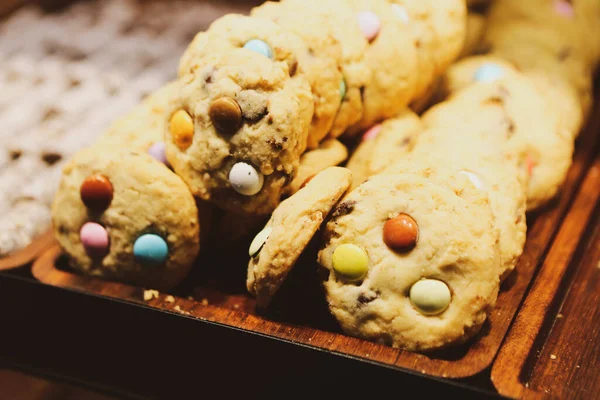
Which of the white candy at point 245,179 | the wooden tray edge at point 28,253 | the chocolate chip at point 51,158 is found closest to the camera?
the white candy at point 245,179

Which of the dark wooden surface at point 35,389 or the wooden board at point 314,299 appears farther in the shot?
the dark wooden surface at point 35,389

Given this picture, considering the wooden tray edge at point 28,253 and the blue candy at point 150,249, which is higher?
the blue candy at point 150,249

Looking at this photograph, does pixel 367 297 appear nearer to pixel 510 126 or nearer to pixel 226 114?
pixel 226 114

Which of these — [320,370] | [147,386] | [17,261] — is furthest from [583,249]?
[17,261]

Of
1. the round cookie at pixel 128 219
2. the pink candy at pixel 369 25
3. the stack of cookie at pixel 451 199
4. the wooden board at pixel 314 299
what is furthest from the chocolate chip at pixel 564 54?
the round cookie at pixel 128 219

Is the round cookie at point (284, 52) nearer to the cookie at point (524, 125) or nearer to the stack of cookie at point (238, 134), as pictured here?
the stack of cookie at point (238, 134)

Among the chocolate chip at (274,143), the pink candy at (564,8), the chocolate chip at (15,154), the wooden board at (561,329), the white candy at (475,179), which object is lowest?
the wooden board at (561,329)
